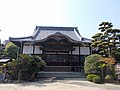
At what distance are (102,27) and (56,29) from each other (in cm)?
Answer: 1191

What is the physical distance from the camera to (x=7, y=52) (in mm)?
32219

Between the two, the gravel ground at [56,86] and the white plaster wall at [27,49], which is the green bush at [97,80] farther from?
the white plaster wall at [27,49]

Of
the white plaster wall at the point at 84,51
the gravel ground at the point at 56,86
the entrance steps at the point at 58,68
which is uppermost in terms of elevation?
the white plaster wall at the point at 84,51

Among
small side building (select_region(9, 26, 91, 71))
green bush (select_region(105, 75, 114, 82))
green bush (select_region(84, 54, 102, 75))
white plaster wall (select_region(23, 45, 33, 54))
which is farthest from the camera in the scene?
white plaster wall (select_region(23, 45, 33, 54))

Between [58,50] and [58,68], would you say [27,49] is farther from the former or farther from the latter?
[58,68]

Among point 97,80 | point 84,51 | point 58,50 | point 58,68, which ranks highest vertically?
point 58,50

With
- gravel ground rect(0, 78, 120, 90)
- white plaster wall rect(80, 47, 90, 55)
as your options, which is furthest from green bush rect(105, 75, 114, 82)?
white plaster wall rect(80, 47, 90, 55)

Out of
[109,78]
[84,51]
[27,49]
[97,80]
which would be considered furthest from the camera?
[84,51]

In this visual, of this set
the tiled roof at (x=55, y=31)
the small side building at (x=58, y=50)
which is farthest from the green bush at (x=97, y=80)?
the tiled roof at (x=55, y=31)

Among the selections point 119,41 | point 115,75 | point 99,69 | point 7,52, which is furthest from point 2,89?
point 7,52

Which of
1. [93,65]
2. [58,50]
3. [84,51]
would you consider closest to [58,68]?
[58,50]

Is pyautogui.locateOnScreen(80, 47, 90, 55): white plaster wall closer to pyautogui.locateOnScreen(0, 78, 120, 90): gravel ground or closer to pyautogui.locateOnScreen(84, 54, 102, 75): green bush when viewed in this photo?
pyautogui.locateOnScreen(84, 54, 102, 75): green bush

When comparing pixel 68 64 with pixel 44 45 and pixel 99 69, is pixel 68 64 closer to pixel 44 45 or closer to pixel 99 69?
pixel 44 45

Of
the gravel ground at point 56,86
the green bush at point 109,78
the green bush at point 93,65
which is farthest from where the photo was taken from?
the green bush at point 93,65
